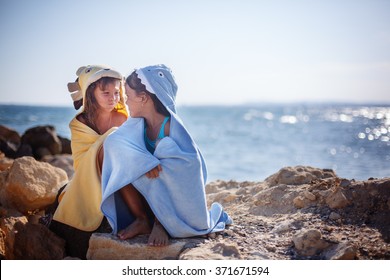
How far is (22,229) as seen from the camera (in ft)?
10.2

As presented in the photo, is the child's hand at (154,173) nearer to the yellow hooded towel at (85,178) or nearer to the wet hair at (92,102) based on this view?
the yellow hooded towel at (85,178)

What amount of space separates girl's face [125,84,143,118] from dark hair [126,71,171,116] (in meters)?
0.03

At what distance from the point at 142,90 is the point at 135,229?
104cm

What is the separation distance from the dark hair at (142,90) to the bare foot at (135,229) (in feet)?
2.75

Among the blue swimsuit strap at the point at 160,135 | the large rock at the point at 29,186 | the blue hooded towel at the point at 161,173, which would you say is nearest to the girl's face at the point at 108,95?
the blue hooded towel at the point at 161,173

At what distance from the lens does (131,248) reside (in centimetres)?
282

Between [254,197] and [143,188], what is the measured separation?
62.1 inches

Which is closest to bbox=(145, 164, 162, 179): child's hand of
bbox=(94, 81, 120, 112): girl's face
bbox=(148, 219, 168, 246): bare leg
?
bbox=(148, 219, 168, 246): bare leg

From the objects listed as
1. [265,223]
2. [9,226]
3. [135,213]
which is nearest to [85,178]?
[135,213]

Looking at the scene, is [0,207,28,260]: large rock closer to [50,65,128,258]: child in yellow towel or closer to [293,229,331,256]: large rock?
[50,65,128,258]: child in yellow towel

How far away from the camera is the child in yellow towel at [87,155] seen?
10.4 ft

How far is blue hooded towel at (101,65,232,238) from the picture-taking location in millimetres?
2832
